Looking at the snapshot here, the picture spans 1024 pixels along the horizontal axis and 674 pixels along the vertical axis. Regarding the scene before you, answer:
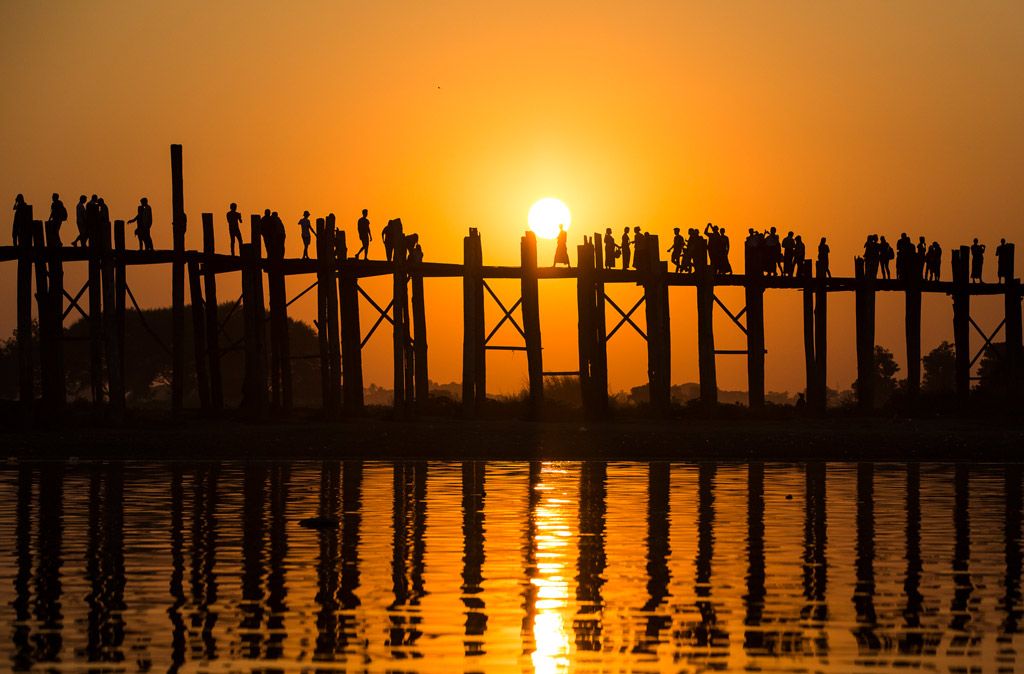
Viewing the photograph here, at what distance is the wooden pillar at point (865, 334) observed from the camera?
37.7 meters

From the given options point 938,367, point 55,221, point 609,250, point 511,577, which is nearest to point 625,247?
point 609,250

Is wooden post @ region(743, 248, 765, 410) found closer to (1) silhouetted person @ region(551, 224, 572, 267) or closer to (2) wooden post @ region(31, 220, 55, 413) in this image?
(1) silhouetted person @ region(551, 224, 572, 267)

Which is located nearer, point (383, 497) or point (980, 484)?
point (383, 497)

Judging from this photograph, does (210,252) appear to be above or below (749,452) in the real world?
above

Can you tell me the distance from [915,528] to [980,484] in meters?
6.36

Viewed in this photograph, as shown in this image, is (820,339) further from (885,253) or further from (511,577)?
(511,577)

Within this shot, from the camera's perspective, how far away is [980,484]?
22312 millimetres

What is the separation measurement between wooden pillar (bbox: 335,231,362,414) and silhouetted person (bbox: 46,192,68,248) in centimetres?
485

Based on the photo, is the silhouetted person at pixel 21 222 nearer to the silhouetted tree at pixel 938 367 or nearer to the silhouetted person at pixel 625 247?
the silhouetted person at pixel 625 247

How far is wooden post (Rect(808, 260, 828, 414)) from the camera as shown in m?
37.0

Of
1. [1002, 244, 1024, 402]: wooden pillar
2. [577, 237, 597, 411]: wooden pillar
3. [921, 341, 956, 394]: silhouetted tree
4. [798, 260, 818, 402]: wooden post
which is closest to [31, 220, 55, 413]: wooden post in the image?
[577, 237, 597, 411]: wooden pillar

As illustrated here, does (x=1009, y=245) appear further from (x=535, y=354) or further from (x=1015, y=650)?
(x=1015, y=650)

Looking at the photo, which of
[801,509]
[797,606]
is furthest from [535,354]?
[797,606]

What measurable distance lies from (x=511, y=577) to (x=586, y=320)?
20349 millimetres
